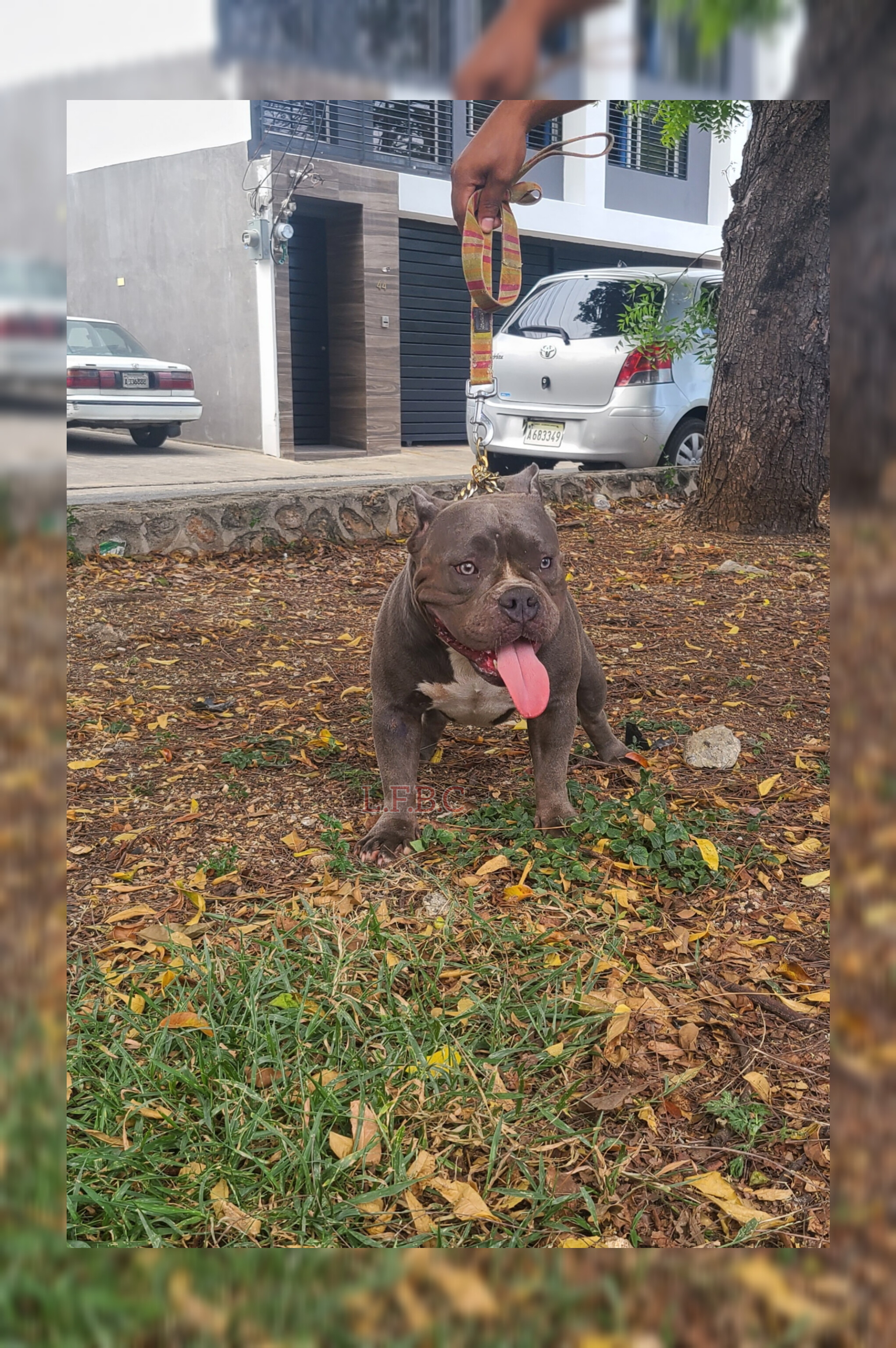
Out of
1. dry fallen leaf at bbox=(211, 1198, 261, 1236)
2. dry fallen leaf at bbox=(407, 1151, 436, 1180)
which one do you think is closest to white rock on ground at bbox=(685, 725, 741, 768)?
dry fallen leaf at bbox=(407, 1151, 436, 1180)

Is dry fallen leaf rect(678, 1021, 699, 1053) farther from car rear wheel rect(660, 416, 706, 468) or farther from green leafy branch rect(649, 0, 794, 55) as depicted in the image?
car rear wheel rect(660, 416, 706, 468)

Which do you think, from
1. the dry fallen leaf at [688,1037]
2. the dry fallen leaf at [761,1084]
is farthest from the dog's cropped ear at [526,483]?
the dry fallen leaf at [761,1084]

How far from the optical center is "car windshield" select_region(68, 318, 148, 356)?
9836 mm

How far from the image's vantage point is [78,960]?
2.27 m

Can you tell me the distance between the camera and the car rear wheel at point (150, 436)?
11133 mm

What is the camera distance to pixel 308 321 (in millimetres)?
12852

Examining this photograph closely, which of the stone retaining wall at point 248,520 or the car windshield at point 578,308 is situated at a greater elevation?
the car windshield at point 578,308

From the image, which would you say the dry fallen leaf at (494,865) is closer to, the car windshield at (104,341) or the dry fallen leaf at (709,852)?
the dry fallen leaf at (709,852)

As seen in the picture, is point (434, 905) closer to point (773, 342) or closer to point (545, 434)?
point (773, 342)

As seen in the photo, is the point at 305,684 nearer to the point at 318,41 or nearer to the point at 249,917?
the point at 249,917

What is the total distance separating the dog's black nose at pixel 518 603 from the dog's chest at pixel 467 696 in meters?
0.34
